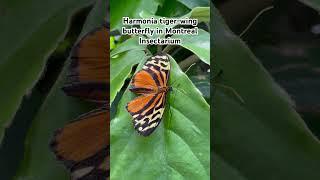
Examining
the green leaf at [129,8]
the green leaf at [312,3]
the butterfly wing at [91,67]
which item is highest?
the green leaf at [312,3]

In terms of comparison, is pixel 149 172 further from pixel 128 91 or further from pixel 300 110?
pixel 300 110

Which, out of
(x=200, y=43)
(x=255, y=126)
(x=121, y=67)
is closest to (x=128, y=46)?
(x=121, y=67)

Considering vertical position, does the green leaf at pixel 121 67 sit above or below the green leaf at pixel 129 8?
below

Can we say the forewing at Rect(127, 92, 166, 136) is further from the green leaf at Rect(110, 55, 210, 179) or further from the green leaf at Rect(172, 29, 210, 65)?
the green leaf at Rect(172, 29, 210, 65)

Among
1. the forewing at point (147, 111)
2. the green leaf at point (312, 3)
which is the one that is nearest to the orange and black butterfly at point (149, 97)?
the forewing at point (147, 111)

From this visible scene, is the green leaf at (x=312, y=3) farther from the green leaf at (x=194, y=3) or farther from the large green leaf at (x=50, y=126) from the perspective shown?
the large green leaf at (x=50, y=126)

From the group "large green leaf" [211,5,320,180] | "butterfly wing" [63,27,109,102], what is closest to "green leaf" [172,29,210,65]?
"large green leaf" [211,5,320,180]
